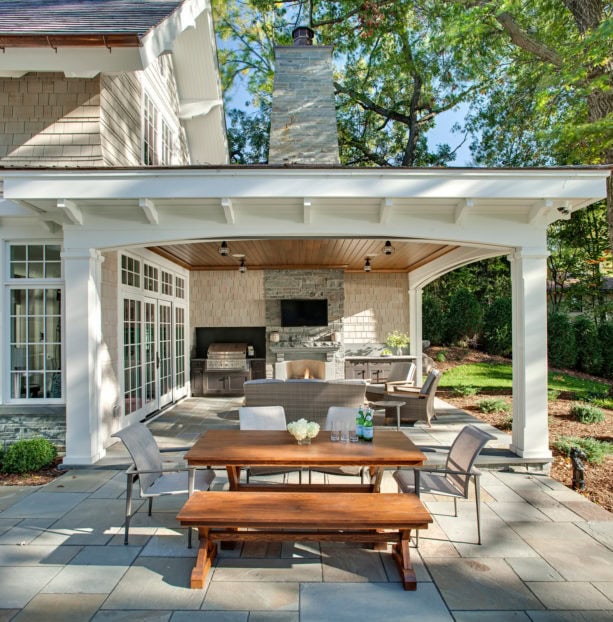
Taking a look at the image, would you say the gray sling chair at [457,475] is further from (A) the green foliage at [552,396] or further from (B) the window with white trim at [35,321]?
(A) the green foliage at [552,396]

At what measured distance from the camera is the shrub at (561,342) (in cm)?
1508

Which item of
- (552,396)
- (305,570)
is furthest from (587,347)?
(305,570)

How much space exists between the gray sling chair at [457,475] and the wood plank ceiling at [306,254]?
12.0 ft

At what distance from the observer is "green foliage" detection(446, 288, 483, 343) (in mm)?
16422

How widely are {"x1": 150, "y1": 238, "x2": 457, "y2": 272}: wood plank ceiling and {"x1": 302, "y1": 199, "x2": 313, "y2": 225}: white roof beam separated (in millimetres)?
1332

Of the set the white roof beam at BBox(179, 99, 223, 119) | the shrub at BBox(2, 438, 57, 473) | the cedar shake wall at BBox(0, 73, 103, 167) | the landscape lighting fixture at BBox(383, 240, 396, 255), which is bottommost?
the shrub at BBox(2, 438, 57, 473)

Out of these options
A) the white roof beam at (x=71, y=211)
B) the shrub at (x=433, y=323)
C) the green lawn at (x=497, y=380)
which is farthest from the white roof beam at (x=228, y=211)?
the shrub at (x=433, y=323)

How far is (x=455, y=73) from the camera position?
17062mm

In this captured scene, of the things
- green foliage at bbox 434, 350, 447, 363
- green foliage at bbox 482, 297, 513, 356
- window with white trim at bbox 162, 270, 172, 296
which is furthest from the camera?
green foliage at bbox 482, 297, 513, 356

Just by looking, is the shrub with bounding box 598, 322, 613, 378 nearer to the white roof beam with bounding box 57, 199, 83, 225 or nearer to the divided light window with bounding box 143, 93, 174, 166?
the divided light window with bounding box 143, 93, 174, 166

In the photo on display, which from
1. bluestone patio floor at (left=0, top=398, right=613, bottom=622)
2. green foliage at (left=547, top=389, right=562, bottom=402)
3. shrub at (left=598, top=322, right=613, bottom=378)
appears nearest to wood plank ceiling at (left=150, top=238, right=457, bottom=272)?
bluestone patio floor at (left=0, top=398, right=613, bottom=622)

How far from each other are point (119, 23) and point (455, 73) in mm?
14423

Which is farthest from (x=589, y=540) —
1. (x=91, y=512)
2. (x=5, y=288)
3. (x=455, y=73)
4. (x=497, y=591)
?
(x=455, y=73)

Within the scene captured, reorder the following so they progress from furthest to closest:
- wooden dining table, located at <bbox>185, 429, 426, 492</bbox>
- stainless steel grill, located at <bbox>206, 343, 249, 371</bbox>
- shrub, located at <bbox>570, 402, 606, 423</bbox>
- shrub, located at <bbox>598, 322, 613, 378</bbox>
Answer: shrub, located at <bbox>598, 322, 613, 378</bbox>
stainless steel grill, located at <bbox>206, 343, 249, 371</bbox>
shrub, located at <bbox>570, 402, 606, 423</bbox>
wooden dining table, located at <bbox>185, 429, 426, 492</bbox>
